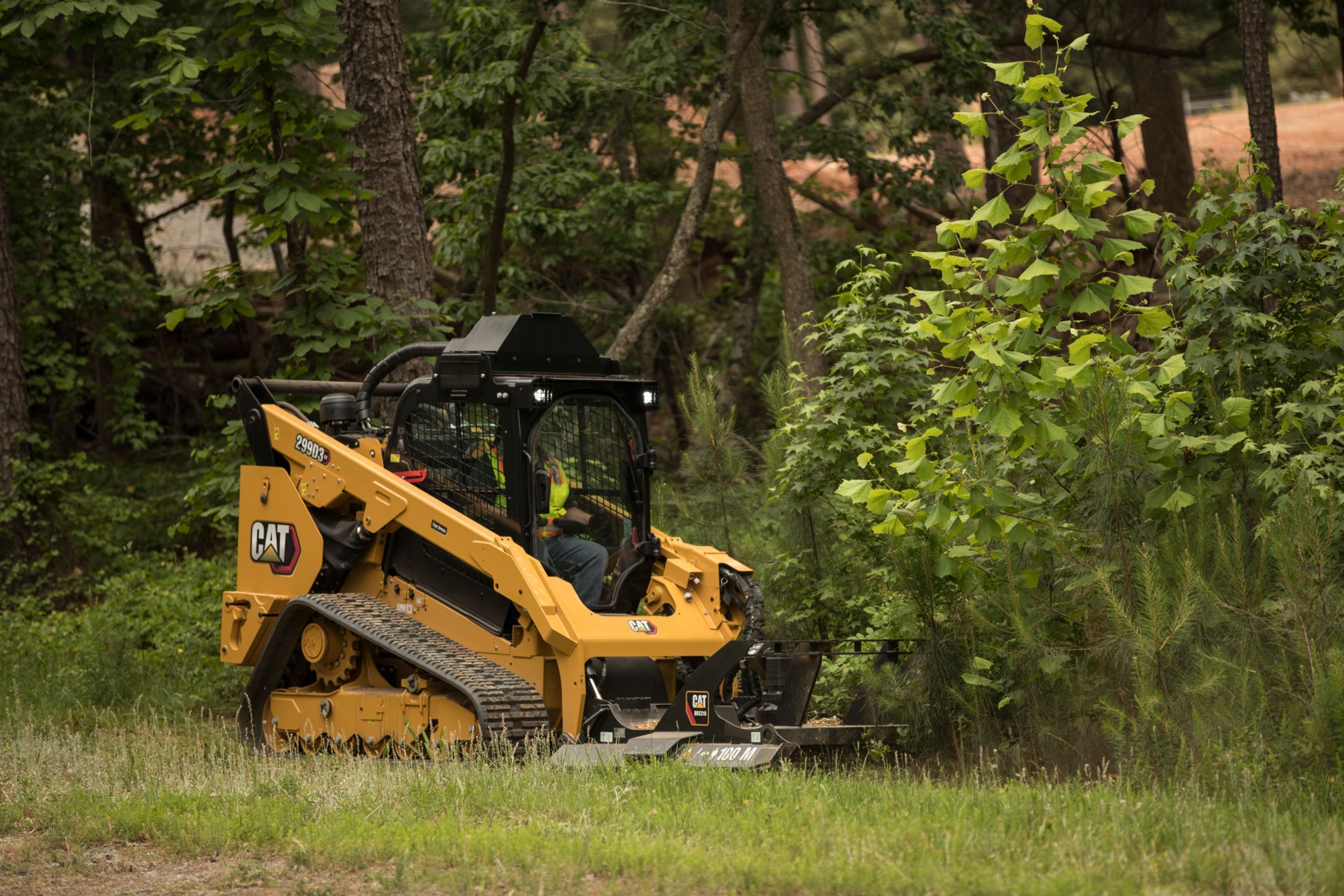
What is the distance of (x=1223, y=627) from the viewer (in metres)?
6.64

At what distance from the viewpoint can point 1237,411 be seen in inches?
263

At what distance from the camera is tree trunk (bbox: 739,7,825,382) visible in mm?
14422

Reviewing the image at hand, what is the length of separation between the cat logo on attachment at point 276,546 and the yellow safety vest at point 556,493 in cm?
191

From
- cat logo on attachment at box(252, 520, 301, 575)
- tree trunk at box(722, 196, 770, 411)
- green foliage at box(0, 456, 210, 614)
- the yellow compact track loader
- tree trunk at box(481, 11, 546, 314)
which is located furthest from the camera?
tree trunk at box(722, 196, 770, 411)

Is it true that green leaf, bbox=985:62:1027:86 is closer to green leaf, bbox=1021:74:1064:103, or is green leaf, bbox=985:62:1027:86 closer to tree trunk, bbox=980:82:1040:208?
green leaf, bbox=1021:74:1064:103

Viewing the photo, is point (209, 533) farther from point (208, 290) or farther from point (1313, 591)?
point (1313, 591)

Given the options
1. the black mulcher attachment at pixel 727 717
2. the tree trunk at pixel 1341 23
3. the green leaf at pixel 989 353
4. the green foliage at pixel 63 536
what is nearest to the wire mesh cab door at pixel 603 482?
the black mulcher attachment at pixel 727 717

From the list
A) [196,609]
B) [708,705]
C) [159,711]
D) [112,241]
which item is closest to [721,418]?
[708,705]

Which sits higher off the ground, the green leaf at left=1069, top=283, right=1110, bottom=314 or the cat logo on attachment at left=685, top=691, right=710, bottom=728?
the green leaf at left=1069, top=283, right=1110, bottom=314

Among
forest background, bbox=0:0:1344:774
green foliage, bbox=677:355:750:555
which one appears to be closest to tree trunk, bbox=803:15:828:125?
forest background, bbox=0:0:1344:774

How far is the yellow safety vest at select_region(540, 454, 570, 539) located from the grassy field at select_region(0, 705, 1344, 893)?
5.94 feet

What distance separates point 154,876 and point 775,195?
10350mm

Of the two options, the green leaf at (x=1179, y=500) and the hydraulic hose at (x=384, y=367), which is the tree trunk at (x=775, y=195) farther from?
the green leaf at (x=1179, y=500)

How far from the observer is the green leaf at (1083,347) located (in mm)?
6363
